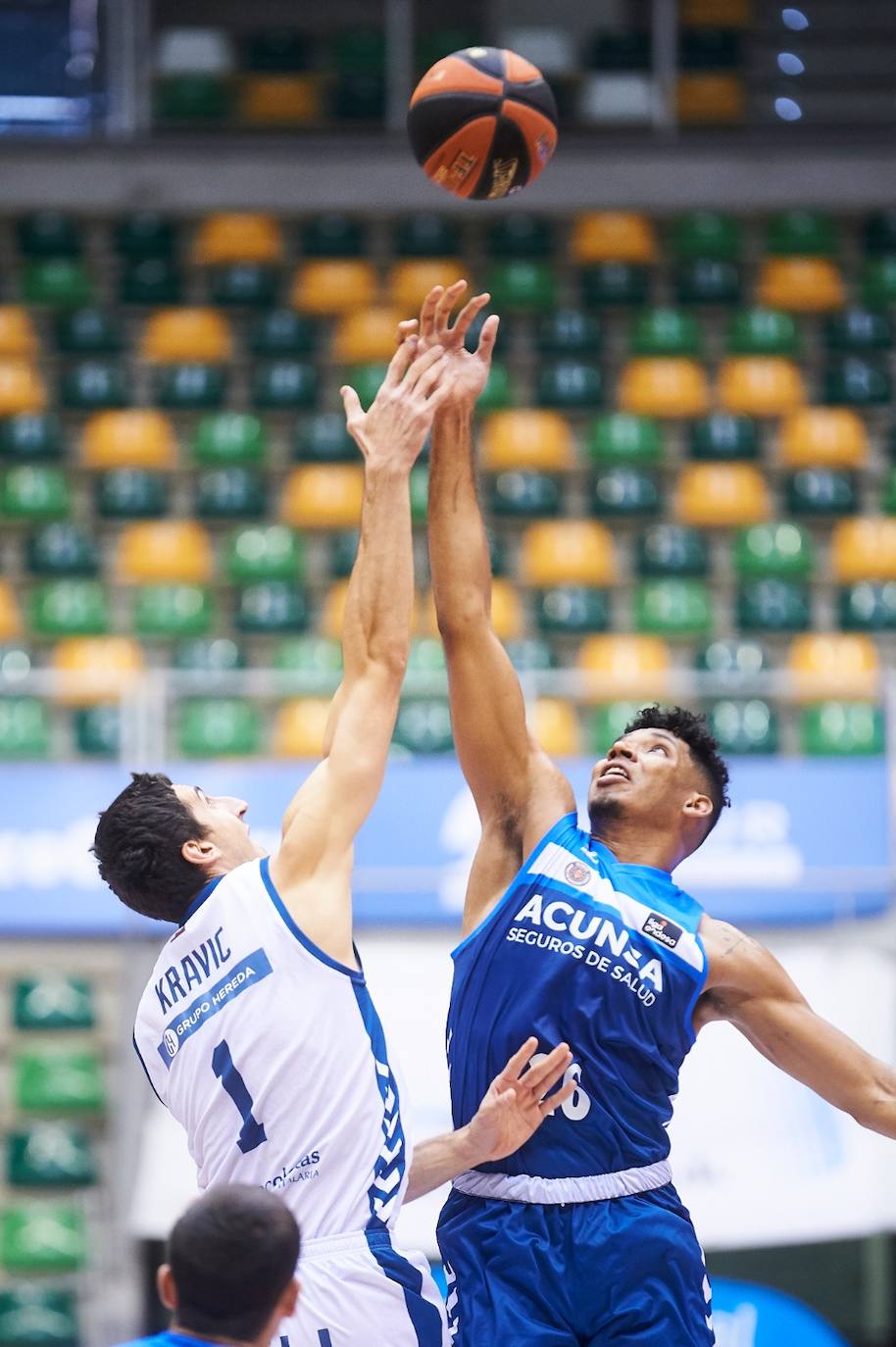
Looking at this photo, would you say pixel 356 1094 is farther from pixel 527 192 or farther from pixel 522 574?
pixel 527 192

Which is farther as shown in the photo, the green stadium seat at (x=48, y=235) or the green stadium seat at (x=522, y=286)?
the green stadium seat at (x=48, y=235)

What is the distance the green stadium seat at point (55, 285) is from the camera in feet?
39.4

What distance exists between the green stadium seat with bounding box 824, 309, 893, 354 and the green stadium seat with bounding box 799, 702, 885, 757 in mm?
3827

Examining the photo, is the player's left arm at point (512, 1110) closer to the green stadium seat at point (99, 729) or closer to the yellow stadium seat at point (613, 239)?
the green stadium seat at point (99, 729)

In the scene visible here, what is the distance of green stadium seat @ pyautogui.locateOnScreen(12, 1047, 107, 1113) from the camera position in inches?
334

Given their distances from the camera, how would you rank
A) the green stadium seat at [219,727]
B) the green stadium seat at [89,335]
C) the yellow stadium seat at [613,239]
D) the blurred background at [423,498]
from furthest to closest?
1. the yellow stadium seat at [613,239]
2. the green stadium seat at [89,335]
3. the green stadium seat at [219,727]
4. the blurred background at [423,498]

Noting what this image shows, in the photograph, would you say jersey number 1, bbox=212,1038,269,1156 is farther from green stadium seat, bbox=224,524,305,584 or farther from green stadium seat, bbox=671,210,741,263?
green stadium seat, bbox=671,210,741,263

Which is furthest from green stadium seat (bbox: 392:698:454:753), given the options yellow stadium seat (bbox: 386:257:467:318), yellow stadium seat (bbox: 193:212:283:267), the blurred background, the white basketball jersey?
the white basketball jersey

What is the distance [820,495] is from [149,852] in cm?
784

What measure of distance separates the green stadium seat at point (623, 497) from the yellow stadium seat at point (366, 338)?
5.00 feet

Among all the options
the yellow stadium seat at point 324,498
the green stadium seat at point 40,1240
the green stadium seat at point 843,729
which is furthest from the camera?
the yellow stadium seat at point 324,498

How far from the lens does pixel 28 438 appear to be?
11281mm

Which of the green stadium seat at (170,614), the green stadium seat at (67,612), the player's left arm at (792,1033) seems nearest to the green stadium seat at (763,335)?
the green stadium seat at (170,614)

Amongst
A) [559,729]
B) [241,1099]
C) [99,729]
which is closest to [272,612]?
[99,729]
